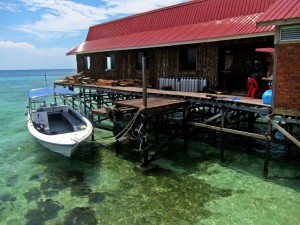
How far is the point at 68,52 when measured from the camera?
25.8 meters

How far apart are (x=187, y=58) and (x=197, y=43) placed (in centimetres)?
158

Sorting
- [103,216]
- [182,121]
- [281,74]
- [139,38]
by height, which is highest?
[139,38]

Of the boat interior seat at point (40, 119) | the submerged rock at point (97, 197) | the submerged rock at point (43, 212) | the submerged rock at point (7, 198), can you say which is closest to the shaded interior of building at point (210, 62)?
the boat interior seat at point (40, 119)

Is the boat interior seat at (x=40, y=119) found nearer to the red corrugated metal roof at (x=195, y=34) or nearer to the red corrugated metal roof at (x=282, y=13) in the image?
the red corrugated metal roof at (x=195, y=34)

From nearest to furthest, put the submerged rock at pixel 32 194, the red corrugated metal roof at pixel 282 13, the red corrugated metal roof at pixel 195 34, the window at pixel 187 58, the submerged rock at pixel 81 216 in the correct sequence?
the submerged rock at pixel 81 216 → the red corrugated metal roof at pixel 282 13 → the submerged rock at pixel 32 194 → the red corrugated metal roof at pixel 195 34 → the window at pixel 187 58

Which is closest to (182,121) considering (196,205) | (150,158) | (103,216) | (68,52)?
(150,158)

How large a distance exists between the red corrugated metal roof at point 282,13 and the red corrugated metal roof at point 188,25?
67.6 inches

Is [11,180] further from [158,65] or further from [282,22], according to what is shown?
[282,22]

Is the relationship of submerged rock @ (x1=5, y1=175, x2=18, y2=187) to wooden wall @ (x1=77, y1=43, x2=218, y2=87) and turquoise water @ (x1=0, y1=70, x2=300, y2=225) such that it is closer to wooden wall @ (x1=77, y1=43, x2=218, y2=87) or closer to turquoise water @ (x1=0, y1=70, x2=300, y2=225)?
turquoise water @ (x1=0, y1=70, x2=300, y2=225)

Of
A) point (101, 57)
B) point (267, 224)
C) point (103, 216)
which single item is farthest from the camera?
point (101, 57)

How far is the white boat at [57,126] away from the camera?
11750 millimetres

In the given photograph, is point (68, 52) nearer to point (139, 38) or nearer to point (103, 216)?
point (139, 38)

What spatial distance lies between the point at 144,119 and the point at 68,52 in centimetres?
1752

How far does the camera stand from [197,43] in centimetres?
1464
